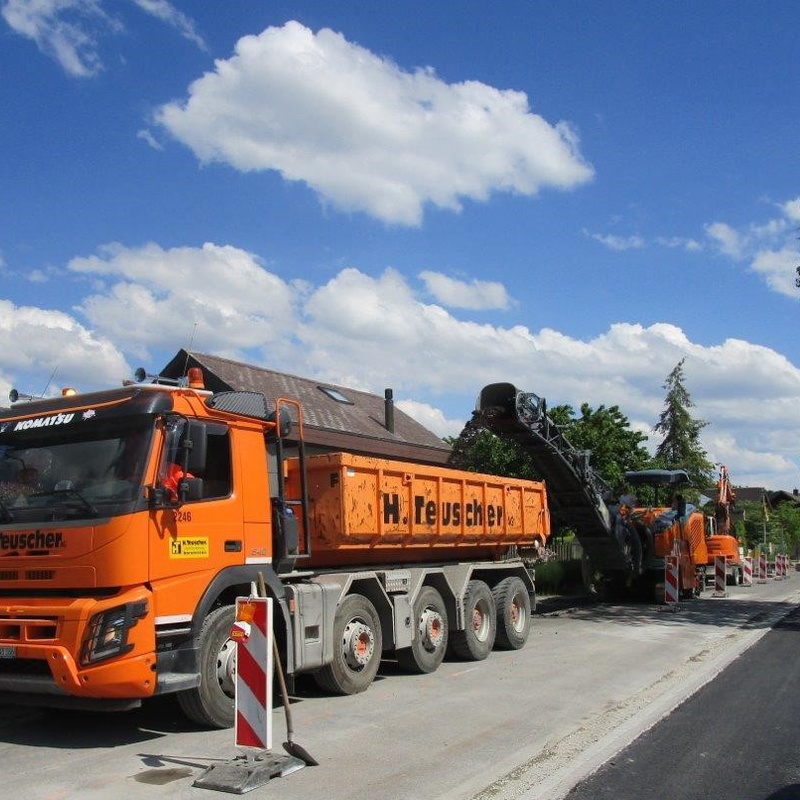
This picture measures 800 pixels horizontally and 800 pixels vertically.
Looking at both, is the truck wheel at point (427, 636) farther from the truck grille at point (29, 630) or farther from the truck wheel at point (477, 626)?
the truck grille at point (29, 630)

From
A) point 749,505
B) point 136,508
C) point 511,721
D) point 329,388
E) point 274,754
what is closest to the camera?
point 274,754

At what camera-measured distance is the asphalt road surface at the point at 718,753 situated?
230 inches

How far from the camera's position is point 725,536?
26797 millimetres

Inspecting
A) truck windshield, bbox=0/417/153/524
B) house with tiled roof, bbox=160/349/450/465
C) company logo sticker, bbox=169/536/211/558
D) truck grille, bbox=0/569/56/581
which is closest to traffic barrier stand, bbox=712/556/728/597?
house with tiled roof, bbox=160/349/450/465

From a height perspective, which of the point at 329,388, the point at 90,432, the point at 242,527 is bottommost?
the point at 242,527

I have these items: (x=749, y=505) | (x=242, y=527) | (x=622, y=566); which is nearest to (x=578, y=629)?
(x=622, y=566)

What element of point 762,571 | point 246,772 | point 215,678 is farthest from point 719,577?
point 246,772

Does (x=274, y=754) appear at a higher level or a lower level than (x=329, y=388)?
lower

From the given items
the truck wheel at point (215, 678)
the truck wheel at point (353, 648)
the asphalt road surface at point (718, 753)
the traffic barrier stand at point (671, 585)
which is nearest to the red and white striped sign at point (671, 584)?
the traffic barrier stand at point (671, 585)

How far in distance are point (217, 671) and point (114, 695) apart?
1011 millimetres

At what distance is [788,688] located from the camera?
9484 mm

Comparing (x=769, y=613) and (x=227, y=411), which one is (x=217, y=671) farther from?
(x=769, y=613)

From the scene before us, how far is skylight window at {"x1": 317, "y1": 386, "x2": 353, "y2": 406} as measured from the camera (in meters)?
29.5

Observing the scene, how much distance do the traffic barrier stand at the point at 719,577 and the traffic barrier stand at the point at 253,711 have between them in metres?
19.7
